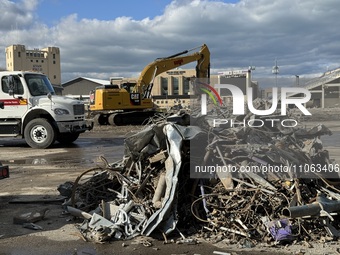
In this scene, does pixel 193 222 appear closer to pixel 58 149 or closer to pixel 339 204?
pixel 339 204

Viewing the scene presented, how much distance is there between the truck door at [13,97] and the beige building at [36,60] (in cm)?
7185

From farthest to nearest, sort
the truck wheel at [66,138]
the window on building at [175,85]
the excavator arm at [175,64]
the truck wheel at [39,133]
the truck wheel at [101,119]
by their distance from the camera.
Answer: the window on building at [175,85] < the truck wheel at [101,119] < the excavator arm at [175,64] < the truck wheel at [66,138] < the truck wheel at [39,133]

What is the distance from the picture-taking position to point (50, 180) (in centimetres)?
931

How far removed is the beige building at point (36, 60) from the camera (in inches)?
3634

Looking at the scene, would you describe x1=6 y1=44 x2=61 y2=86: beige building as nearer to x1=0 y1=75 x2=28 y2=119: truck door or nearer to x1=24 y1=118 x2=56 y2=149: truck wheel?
x1=0 y1=75 x2=28 y2=119: truck door

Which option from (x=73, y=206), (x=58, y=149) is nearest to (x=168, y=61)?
(x=58, y=149)

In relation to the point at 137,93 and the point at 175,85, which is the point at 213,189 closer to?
the point at 137,93

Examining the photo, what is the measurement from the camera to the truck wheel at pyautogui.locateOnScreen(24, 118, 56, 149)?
14750 millimetres

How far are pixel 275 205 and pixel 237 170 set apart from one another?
88cm

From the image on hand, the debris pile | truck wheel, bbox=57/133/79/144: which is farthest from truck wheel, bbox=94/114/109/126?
the debris pile

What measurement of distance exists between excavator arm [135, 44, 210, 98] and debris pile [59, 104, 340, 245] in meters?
15.0

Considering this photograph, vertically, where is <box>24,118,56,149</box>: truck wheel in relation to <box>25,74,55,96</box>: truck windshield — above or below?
below

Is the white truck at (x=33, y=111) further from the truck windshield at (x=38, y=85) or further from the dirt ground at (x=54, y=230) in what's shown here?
the dirt ground at (x=54, y=230)

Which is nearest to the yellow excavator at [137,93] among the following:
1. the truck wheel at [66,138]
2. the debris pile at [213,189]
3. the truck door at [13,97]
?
the truck wheel at [66,138]
